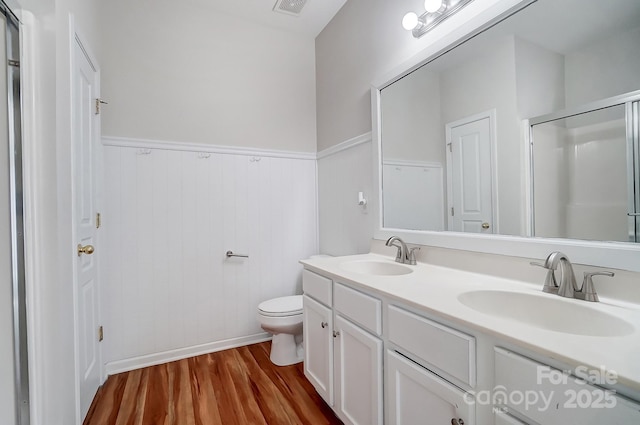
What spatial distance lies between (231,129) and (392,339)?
212 centimetres

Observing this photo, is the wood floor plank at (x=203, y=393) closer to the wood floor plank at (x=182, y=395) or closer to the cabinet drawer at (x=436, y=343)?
the wood floor plank at (x=182, y=395)

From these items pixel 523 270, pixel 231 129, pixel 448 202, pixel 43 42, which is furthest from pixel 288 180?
pixel 523 270

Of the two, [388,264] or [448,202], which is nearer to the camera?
[448,202]

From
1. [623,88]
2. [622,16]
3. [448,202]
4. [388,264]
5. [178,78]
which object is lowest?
[388,264]

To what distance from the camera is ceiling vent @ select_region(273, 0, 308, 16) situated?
2.35 metres

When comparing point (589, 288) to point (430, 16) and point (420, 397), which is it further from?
point (430, 16)

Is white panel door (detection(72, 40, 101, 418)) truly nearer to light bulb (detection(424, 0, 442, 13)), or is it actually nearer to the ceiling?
the ceiling

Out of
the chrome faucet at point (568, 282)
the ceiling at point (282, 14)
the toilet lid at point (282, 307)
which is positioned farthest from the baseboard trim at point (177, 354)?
the ceiling at point (282, 14)

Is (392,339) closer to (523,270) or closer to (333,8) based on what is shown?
(523,270)

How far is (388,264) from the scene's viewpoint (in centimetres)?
171

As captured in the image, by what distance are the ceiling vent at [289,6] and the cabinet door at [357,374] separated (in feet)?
7.94

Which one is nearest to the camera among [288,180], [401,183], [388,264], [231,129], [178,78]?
[388,264]

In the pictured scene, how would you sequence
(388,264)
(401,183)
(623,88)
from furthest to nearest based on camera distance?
(401,183) < (388,264) < (623,88)

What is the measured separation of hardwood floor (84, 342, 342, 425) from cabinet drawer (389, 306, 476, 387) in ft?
2.94
